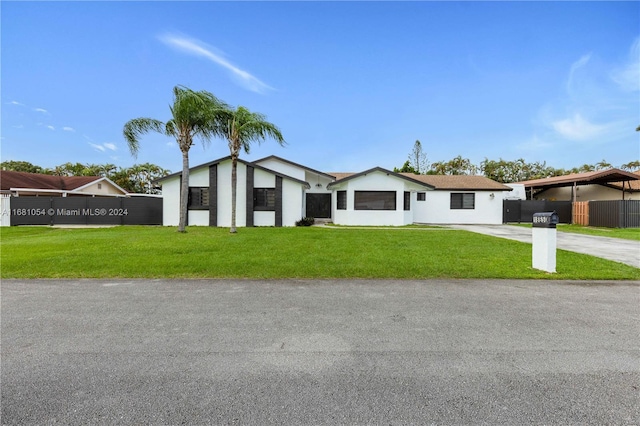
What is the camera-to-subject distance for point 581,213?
833 inches

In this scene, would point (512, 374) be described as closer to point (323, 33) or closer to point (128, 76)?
point (323, 33)

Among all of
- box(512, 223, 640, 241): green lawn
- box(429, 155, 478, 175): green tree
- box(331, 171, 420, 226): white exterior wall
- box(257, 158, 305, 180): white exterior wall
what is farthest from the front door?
box(429, 155, 478, 175): green tree

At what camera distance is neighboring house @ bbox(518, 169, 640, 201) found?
22.0 metres

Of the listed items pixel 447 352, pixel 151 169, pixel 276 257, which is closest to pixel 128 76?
pixel 276 257

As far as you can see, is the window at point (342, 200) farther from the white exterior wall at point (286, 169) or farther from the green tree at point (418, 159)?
the green tree at point (418, 159)

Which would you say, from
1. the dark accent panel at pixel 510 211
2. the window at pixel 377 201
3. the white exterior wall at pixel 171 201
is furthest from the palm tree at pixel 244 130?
the dark accent panel at pixel 510 211

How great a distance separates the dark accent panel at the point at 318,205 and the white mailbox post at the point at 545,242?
54.8ft

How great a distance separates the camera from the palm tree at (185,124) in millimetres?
15148

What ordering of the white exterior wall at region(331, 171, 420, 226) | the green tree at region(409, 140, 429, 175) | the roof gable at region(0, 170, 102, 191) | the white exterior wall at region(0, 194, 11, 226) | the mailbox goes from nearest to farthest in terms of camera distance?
the mailbox → the white exterior wall at region(0, 194, 11, 226) → the white exterior wall at region(331, 171, 420, 226) → the roof gable at region(0, 170, 102, 191) → the green tree at region(409, 140, 429, 175)

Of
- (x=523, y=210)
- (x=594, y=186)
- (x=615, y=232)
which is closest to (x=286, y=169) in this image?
(x=523, y=210)

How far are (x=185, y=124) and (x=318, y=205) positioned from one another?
10.9m

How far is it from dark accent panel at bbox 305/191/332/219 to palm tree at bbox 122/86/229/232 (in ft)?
28.3

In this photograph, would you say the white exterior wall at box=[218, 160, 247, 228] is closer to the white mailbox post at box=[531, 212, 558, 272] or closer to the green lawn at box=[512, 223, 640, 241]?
the white mailbox post at box=[531, 212, 558, 272]

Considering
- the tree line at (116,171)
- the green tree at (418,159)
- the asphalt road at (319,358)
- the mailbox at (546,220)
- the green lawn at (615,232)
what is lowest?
the asphalt road at (319,358)
